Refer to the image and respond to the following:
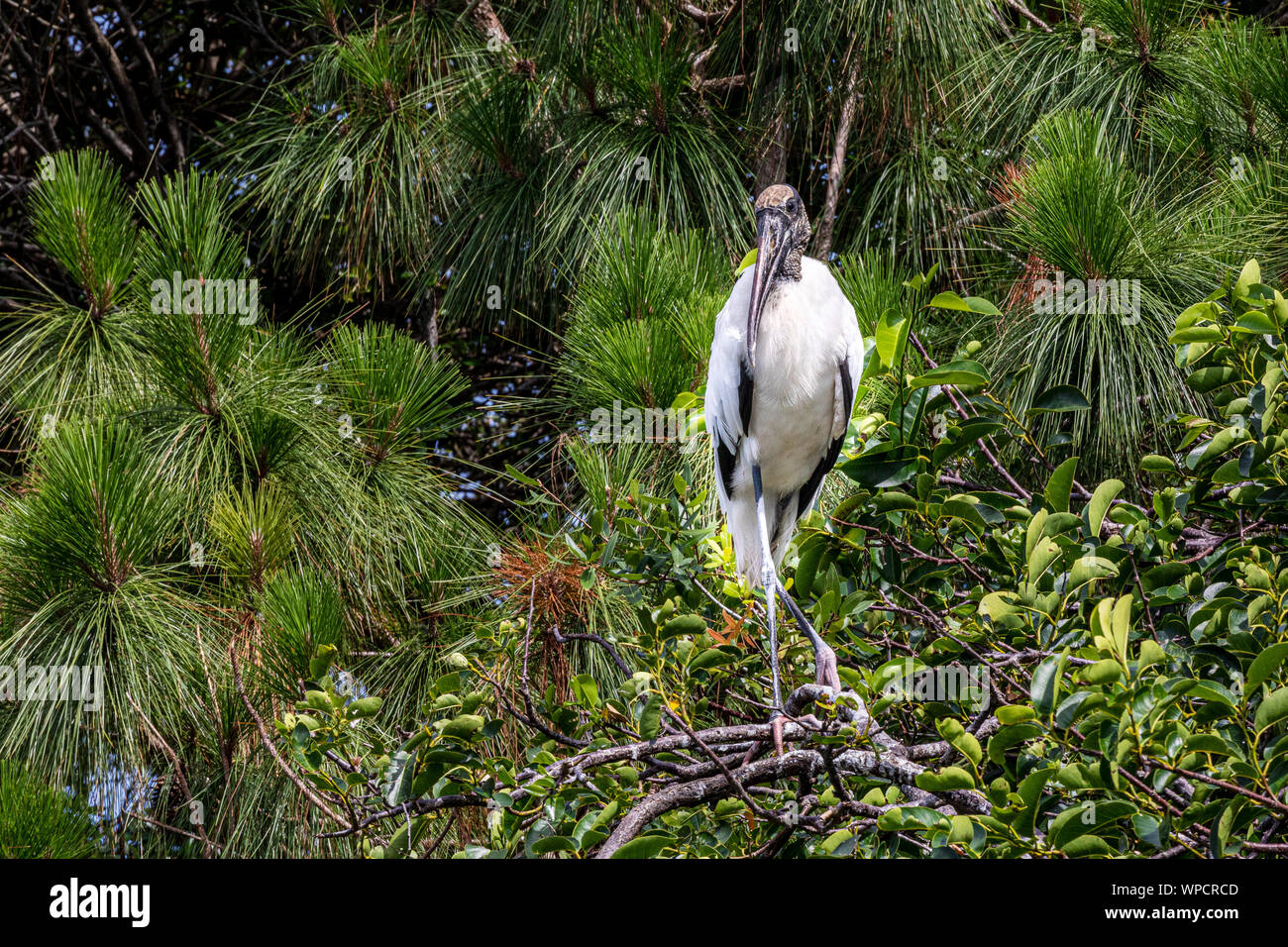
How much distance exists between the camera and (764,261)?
2865 mm

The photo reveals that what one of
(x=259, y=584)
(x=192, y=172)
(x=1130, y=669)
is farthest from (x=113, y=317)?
(x=1130, y=669)

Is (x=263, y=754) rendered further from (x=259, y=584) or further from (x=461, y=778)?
Answer: (x=461, y=778)

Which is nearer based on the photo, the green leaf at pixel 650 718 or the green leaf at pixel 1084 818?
the green leaf at pixel 1084 818

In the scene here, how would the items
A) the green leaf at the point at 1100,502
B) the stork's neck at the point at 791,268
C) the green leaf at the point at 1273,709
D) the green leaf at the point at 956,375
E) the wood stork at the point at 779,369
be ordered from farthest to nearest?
the stork's neck at the point at 791,268 → the wood stork at the point at 779,369 → the green leaf at the point at 956,375 → the green leaf at the point at 1100,502 → the green leaf at the point at 1273,709
